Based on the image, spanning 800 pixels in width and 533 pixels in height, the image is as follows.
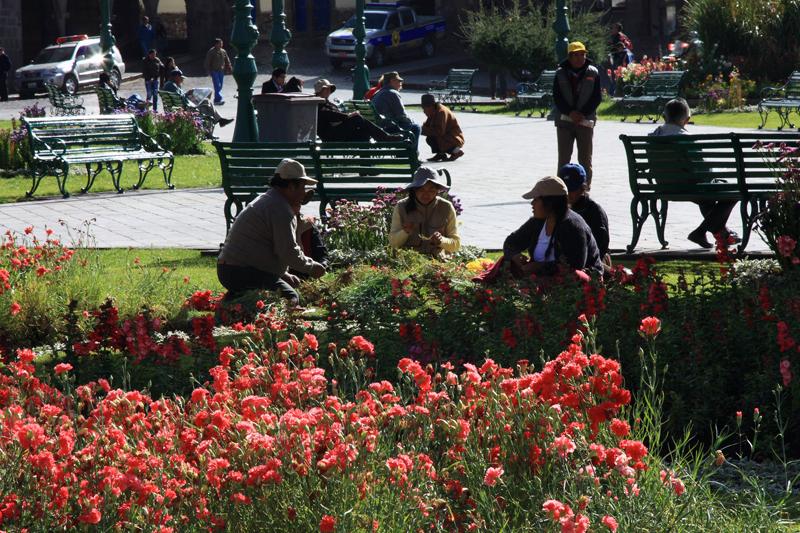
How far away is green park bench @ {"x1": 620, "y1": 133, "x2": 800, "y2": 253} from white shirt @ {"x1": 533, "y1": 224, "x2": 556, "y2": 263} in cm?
285

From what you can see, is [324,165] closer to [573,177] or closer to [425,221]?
[425,221]

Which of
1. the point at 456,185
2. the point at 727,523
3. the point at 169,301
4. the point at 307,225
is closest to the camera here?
the point at 727,523

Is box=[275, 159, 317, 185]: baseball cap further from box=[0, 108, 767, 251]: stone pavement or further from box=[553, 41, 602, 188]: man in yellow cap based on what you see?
box=[553, 41, 602, 188]: man in yellow cap

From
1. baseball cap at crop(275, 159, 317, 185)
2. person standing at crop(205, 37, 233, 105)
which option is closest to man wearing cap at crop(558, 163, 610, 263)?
baseball cap at crop(275, 159, 317, 185)

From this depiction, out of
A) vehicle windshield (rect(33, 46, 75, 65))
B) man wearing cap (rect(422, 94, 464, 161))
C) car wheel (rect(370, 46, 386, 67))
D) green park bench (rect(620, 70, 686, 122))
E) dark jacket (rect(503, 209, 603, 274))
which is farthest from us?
car wheel (rect(370, 46, 386, 67))

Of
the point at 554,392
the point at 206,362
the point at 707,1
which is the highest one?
the point at 707,1

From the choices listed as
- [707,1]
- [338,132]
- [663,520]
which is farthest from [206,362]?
[707,1]

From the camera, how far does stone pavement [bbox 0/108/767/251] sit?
12.6 meters

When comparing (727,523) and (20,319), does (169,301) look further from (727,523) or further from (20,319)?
(727,523)

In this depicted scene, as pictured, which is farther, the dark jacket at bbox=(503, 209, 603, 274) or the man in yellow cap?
the man in yellow cap

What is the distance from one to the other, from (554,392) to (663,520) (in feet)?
2.01

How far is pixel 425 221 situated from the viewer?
10.1 meters

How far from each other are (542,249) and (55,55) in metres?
35.6

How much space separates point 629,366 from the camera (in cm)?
660
